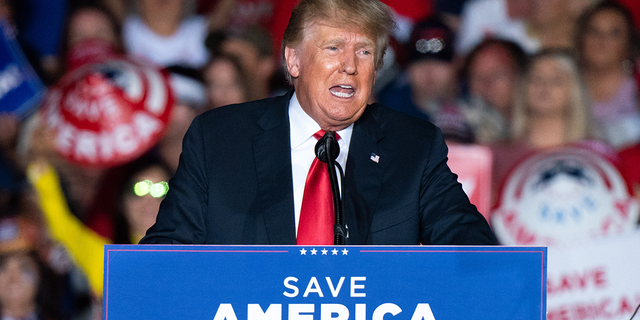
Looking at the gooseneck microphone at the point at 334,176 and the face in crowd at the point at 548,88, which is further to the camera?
the face in crowd at the point at 548,88

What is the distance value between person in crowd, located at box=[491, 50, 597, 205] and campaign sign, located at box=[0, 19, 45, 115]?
8.75 ft

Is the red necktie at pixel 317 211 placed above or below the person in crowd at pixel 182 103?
below

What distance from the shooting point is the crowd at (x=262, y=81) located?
3.36m

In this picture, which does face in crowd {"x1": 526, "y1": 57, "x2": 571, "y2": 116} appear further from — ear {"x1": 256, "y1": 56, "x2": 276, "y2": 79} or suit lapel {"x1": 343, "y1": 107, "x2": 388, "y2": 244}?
suit lapel {"x1": 343, "y1": 107, "x2": 388, "y2": 244}

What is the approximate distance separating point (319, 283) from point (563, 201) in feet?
9.30

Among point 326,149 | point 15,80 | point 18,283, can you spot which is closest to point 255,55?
point 15,80

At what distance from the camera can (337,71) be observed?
4.60ft

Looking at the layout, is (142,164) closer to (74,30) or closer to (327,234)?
(74,30)

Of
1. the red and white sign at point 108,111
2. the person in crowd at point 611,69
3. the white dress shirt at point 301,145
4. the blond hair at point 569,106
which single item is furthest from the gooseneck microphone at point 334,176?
the person in crowd at point 611,69

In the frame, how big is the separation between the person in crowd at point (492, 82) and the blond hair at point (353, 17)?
210cm

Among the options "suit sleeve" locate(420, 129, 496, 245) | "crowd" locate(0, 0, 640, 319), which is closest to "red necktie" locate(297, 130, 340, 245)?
"suit sleeve" locate(420, 129, 496, 245)

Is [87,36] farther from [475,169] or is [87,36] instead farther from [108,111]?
[475,169]

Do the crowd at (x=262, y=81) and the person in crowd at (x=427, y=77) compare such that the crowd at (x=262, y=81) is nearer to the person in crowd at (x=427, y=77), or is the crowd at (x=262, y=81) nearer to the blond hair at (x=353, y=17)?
the person in crowd at (x=427, y=77)

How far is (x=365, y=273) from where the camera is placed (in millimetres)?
998
